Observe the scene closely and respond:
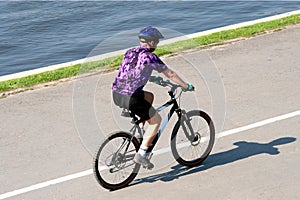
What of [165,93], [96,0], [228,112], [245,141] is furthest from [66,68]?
[96,0]

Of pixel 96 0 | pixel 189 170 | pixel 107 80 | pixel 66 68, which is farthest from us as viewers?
pixel 96 0

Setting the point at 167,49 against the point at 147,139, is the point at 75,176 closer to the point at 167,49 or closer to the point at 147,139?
the point at 147,139

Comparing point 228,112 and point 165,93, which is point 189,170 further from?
point 165,93

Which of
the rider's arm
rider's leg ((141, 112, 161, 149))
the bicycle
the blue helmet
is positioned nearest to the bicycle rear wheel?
the bicycle

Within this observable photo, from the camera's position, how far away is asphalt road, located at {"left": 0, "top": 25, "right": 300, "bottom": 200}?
7.27 metres

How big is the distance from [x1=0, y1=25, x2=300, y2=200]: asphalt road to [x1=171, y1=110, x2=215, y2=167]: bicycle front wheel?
14cm

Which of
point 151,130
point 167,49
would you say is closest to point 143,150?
point 151,130

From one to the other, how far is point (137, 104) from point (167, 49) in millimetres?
5775

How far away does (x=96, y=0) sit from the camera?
22000mm

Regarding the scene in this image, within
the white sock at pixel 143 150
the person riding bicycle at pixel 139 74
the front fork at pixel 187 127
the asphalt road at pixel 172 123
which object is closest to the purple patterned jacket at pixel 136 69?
the person riding bicycle at pixel 139 74

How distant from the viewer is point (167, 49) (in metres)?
12.6

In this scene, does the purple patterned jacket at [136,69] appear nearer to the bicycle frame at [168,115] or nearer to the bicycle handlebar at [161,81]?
the bicycle handlebar at [161,81]

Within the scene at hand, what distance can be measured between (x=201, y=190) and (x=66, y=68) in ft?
18.1

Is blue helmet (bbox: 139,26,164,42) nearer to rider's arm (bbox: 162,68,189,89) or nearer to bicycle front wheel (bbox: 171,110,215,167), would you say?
rider's arm (bbox: 162,68,189,89)
